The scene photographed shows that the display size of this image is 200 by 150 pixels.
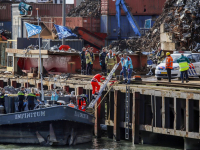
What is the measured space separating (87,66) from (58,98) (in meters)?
6.10

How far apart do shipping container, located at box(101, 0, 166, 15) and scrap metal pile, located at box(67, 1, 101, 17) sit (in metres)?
A: 1.42

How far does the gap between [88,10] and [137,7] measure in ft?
19.3

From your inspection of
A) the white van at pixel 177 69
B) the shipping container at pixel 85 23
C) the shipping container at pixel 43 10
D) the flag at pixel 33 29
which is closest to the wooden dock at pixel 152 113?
the white van at pixel 177 69

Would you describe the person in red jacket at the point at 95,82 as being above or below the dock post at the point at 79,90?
above

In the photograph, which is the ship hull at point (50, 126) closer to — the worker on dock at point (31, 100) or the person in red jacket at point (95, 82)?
the worker on dock at point (31, 100)

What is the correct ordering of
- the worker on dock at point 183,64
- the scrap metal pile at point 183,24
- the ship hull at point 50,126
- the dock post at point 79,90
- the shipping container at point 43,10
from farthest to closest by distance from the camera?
the shipping container at point 43,10 < the scrap metal pile at point 183,24 < the dock post at point 79,90 < the worker on dock at point 183,64 < the ship hull at point 50,126

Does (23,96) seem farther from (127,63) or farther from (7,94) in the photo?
(127,63)

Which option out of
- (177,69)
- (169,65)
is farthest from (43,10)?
(169,65)

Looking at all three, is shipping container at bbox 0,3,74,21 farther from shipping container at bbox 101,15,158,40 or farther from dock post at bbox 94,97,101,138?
dock post at bbox 94,97,101,138

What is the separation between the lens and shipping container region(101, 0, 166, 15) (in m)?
51.9

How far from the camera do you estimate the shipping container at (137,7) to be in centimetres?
5194

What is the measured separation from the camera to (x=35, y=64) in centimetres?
3180

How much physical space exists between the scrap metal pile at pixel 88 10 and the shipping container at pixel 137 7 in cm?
142

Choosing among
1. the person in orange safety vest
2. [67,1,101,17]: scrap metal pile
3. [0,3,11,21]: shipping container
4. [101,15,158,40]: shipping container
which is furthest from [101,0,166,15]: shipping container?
the person in orange safety vest
